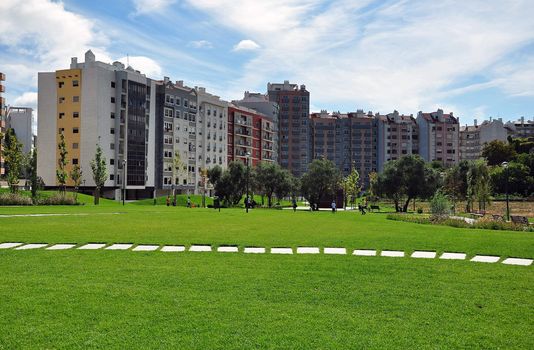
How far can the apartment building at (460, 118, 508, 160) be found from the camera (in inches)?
7490

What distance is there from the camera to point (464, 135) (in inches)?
7810

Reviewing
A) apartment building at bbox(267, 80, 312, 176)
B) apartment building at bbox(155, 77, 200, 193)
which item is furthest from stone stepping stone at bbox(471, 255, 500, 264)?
apartment building at bbox(267, 80, 312, 176)

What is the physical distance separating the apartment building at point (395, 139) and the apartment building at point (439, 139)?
304cm

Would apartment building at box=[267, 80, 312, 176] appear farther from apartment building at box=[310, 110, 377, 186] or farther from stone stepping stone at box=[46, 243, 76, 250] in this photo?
stone stepping stone at box=[46, 243, 76, 250]

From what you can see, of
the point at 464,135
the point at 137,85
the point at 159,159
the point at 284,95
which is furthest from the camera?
the point at 464,135

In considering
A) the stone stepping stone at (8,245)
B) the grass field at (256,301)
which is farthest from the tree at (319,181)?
the stone stepping stone at (8,245)

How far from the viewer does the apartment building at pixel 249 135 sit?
131m

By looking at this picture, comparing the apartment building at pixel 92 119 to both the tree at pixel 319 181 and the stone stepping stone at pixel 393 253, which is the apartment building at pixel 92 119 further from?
the stone stepping stone at pixel 393 253

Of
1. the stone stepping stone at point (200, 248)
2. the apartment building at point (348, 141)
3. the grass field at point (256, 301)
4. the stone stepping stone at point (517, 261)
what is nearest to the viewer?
the grass field at point (256, 301)

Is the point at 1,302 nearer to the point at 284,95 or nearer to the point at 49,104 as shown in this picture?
the point at 49,104

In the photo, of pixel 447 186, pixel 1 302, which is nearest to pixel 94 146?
pixel 447 186

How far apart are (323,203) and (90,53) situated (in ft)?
175

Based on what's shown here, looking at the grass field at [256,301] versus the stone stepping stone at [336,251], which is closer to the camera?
the grass field at [256,301]

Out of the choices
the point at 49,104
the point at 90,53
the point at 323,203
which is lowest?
the point at 323,203
